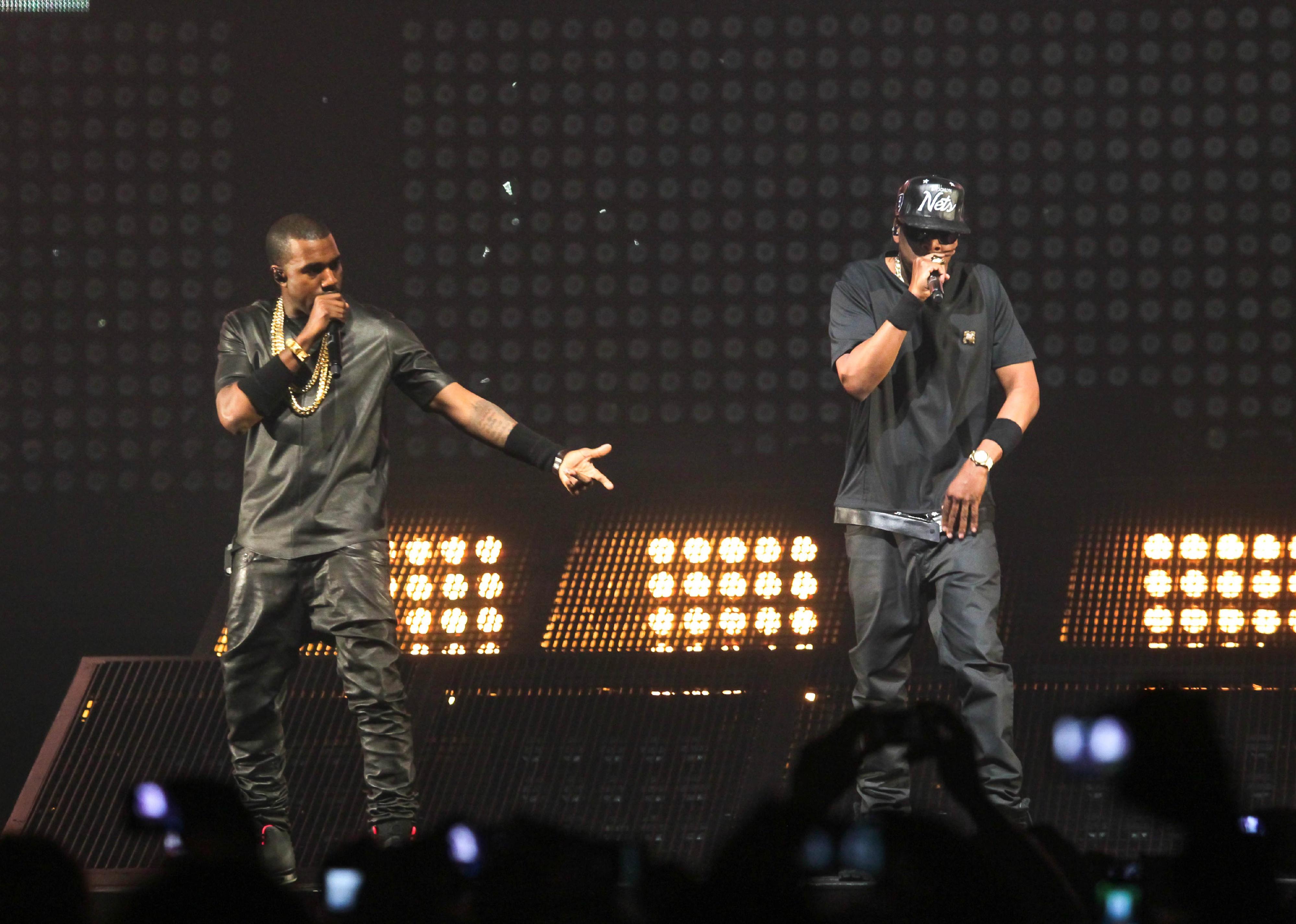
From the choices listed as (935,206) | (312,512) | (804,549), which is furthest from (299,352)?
(804,549)

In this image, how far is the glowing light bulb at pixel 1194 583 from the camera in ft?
15.9

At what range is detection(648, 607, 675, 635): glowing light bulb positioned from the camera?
494 cm

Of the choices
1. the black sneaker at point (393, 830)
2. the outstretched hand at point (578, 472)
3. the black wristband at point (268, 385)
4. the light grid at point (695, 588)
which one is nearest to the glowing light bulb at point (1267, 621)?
the light grid at point (695, 588)

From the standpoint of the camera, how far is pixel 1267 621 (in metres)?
4.77

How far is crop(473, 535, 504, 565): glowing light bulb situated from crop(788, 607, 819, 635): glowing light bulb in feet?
3.19

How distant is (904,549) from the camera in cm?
382

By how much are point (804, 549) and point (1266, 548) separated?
1361 mm

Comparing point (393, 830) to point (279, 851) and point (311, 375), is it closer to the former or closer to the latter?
point (279, 851)

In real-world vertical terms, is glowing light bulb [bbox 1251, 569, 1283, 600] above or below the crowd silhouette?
below

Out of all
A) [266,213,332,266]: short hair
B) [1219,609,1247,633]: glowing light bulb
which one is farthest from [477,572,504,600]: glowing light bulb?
[1219,609,1247,633]: glowing light bulb

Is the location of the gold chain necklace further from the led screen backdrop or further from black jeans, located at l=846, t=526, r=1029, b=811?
the led screen backdrop

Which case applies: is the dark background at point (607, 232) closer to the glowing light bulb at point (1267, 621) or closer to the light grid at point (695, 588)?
the light grid at point (695, 588)

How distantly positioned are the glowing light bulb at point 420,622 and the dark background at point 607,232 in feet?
Result: 1.91

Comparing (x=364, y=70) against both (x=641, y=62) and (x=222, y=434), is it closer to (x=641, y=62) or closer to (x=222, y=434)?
(x=641, y=62)
